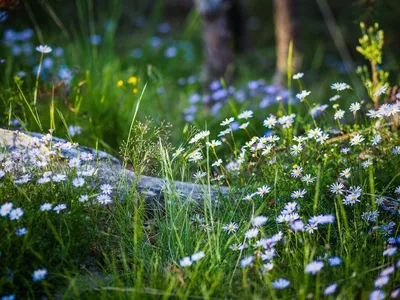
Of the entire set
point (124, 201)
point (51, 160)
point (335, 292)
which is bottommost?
point (335, 292)

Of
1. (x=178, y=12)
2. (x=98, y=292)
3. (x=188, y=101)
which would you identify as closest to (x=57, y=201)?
(x=98, y=292)

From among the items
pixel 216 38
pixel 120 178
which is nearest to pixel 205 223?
pixel 120 178

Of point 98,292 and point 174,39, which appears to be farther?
point 174,39

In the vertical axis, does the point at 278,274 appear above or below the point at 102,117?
below

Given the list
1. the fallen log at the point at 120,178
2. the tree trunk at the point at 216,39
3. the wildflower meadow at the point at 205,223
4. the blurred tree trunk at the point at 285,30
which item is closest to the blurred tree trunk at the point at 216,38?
the tree trunk at the point at 216,39

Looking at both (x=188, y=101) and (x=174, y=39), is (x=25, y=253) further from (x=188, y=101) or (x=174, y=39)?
(x=174, y=39)

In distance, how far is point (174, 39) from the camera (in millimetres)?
7922

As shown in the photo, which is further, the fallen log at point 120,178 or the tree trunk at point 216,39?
the tree trunk at point 216,39

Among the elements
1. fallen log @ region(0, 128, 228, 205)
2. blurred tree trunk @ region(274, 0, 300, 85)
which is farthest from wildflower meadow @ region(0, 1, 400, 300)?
blurred tree trunk @ region(274, 0, 300, 85)

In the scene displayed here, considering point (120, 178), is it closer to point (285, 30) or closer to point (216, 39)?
point (216, 39)

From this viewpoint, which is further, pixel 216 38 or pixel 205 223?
pixel 216 38

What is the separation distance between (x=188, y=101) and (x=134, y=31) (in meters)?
3.91

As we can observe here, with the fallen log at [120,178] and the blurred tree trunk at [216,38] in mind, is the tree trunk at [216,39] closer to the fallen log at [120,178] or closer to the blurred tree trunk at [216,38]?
the blurred tree trunk at [216,38]

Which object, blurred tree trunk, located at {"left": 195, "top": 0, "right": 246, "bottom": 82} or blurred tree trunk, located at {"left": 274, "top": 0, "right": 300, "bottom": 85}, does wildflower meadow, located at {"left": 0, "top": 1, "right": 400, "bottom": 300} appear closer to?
blurred tree trunk, located at {"left": 195, "top": 0, "right": 246, "bottom": 82}
